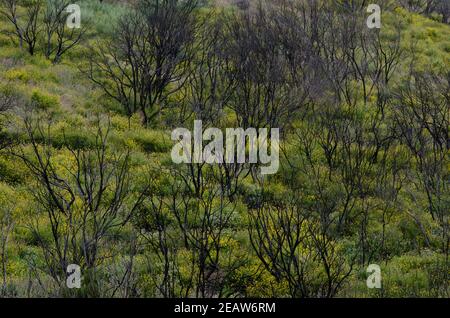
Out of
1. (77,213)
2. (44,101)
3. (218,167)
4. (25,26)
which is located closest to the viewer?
(77,213)

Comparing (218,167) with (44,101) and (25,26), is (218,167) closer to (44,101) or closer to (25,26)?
(44,101)

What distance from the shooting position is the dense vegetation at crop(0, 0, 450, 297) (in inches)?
282

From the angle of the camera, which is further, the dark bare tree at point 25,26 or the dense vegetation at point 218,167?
the dark bare tree at point 25,26

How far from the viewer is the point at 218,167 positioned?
11.4 meters

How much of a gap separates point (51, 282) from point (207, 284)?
2005 millimetres

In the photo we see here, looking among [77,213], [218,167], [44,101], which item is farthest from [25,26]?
[77,213]

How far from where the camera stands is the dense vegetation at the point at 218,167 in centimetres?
716

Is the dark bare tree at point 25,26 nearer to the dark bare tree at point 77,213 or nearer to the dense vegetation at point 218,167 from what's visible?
the dense vegetation at point 218,167

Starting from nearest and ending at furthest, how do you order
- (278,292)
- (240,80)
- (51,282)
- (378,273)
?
1. (51,282)
2. (278,292)
3. (378,273)
4. (240,80)

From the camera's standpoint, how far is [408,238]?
962 cm

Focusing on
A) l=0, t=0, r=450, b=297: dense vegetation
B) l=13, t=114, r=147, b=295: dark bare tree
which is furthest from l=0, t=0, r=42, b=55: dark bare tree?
l=13, t=114, r=147, b=295: dark bare tree

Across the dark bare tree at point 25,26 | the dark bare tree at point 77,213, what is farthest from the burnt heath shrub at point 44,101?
the dark bare tree at point 25,26
